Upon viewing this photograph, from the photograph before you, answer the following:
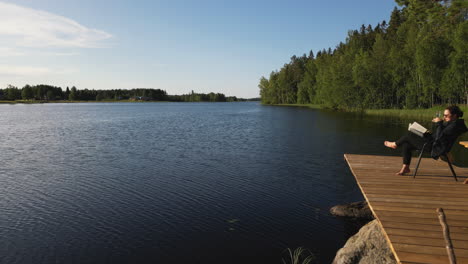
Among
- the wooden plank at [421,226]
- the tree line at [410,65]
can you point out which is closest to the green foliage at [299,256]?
the wooden plank at [421,226]

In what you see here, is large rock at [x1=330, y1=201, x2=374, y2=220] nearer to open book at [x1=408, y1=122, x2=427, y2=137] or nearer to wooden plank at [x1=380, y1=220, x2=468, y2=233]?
open book at [x1=408, y1=122, x2=427, y2=137]

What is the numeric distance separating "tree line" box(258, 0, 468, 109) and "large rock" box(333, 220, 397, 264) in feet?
68.4

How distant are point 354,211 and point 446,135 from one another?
3719mm

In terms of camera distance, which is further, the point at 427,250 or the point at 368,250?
the point at 368,250

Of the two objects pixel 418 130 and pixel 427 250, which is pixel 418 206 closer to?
pixel 427 250

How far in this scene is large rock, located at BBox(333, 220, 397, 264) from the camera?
6.44 m

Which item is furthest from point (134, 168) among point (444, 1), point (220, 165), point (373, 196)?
→ point (444, 1)

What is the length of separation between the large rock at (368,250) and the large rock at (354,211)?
3106 mm

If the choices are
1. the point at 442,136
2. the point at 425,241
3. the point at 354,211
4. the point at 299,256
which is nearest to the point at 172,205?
the point at 299,256

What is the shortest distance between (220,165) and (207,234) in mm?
9299

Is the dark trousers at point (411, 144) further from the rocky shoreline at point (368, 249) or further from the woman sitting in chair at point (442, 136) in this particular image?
the rocky shoreline at point (368, 249)

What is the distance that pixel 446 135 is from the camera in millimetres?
8531

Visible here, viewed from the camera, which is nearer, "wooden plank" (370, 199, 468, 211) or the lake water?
"wooden plank" (370, 199, 468, 211)

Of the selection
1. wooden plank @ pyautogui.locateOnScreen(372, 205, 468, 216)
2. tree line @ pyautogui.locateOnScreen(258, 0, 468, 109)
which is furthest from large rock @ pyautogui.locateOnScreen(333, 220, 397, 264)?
tree line @ pyautogui.locateOnScreen(258, 0, 468, 109)
